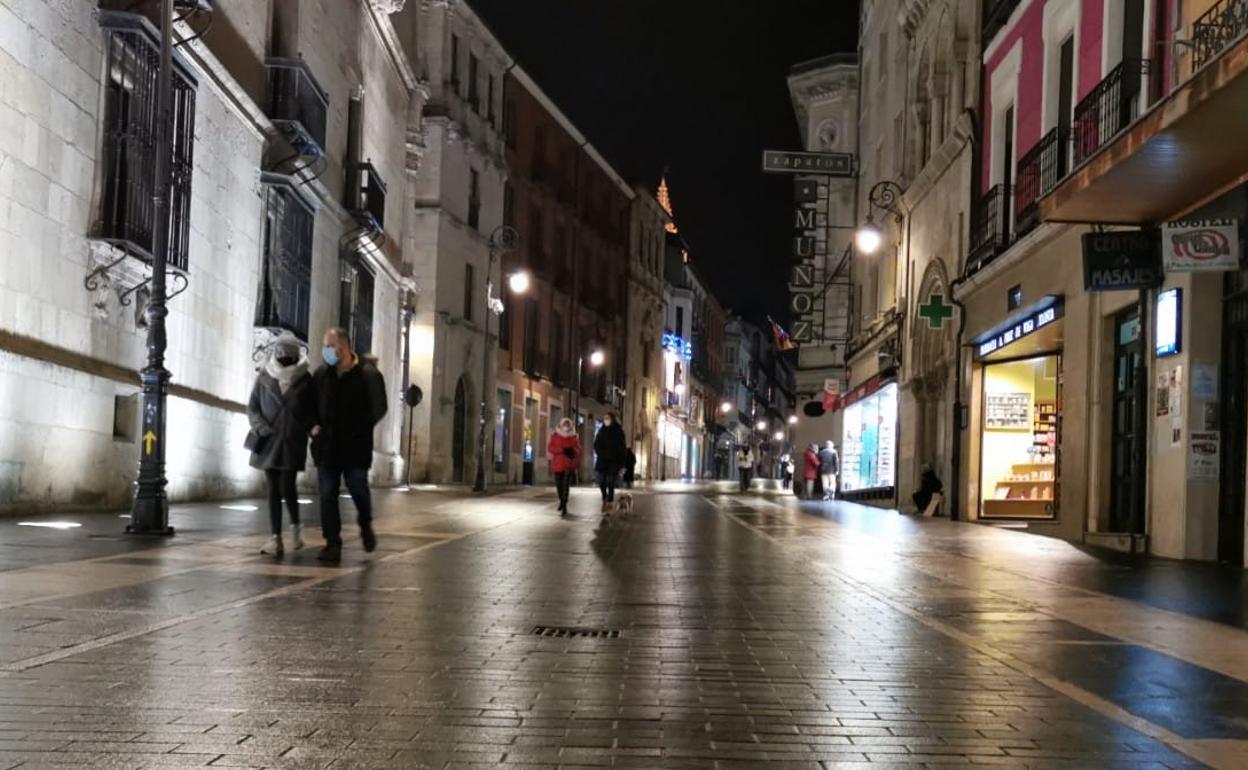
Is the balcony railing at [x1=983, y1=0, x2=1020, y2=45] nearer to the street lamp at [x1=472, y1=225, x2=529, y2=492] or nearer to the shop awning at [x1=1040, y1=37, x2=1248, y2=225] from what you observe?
the shop awning at [x1=1040, y1=37, x2=1248, y2=225]

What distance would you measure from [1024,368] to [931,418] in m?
5.34

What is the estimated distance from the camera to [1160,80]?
1593 centimetres

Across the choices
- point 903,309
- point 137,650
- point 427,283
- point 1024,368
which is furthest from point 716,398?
point 137,650

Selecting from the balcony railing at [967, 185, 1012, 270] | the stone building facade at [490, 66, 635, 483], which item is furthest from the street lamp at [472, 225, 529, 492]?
the balcony railing at [967, 185, 1012, 270]

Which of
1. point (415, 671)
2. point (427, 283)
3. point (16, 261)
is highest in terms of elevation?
point (427, 283)

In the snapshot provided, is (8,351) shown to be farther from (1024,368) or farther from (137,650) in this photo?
(1024,368)

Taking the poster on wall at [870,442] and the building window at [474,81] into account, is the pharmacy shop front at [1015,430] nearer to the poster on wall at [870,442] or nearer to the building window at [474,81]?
the poster on wall at [870,442]

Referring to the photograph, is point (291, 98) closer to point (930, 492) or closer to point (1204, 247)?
point (930, 492)

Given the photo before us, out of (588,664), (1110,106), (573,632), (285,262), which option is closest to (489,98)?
(285,262)

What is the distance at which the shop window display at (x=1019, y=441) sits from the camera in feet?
78.4

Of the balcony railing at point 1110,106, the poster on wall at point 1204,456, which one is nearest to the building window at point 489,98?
the balcony railing at point 1110,106

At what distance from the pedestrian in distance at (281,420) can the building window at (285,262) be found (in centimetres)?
1264

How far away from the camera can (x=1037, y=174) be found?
20.9 m

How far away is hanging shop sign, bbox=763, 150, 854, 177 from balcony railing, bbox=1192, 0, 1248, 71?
23.7 meters
